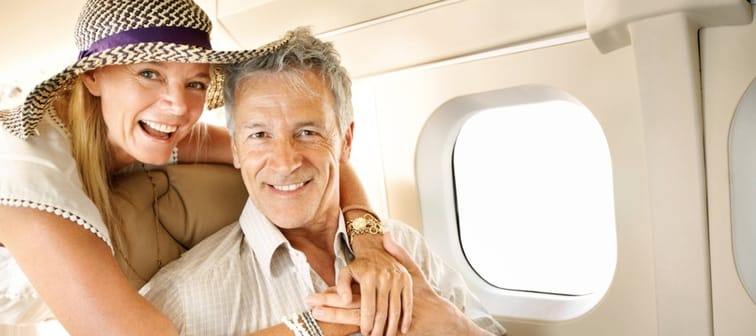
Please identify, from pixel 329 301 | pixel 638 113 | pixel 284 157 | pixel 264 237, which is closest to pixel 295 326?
pixel 329 301

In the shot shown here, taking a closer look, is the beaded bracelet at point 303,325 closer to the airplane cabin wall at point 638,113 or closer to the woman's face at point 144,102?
the woman's face at point 144,102

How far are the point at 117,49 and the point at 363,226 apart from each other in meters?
0.85

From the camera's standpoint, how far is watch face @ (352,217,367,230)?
2.04m

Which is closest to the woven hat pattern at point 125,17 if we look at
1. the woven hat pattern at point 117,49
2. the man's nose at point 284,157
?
the woven hat pattern at point 117,49

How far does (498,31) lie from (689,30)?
1.87ft

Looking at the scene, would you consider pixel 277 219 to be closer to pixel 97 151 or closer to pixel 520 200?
pixel 97 151

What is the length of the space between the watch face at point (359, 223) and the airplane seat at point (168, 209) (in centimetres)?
45

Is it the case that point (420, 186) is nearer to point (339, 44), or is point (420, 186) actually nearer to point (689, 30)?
point (339, 44)

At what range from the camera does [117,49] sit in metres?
1.63

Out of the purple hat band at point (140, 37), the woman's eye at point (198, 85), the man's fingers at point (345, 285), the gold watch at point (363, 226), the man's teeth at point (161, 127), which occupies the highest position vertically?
the purple hat band at point (140, 37)

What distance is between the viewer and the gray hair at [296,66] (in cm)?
194

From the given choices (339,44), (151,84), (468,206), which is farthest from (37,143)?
(468,206)

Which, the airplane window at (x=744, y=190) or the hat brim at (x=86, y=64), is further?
the airplane window at (x=744, y=190)

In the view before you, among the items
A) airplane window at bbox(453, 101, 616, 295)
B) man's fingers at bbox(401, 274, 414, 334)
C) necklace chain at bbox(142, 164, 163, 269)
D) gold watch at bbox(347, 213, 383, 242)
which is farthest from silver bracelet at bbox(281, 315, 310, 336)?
airplane window at bbox(453, 101, 616, 295)
